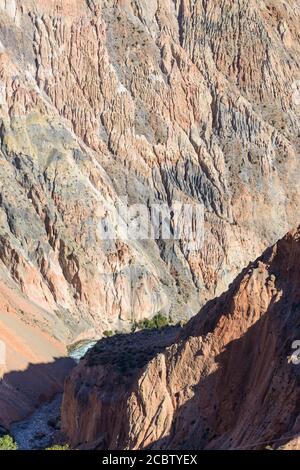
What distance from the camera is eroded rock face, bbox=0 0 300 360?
7044 centimetres

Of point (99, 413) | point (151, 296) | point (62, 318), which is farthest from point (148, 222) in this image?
point (99, 413)

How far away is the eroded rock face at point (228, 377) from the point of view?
96.5 feet

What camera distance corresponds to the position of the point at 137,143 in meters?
81.2

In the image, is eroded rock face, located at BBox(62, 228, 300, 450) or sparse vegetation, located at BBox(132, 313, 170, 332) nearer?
eroded rock face, located at BBox(62, 228, 300, 450)

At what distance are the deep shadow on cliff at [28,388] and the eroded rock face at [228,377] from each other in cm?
1340

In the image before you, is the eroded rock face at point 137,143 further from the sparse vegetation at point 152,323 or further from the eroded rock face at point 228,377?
the eroded rock face at point 228,377

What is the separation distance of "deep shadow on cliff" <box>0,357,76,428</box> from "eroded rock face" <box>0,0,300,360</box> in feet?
20.1

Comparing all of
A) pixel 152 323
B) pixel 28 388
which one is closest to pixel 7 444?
pixel 28 388

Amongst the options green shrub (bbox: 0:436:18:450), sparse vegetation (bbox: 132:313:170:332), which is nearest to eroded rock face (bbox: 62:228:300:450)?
green shrub (bbox: 0:436:18:450)

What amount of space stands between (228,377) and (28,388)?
2360 cm

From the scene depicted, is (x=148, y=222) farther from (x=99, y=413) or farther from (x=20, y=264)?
(x=99, y=413)

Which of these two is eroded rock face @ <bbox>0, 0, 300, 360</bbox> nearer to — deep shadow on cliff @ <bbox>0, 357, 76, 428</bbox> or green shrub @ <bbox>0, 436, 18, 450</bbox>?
deep shadow on cliff @ <bbox>0, 357, 76, 428</bbox>

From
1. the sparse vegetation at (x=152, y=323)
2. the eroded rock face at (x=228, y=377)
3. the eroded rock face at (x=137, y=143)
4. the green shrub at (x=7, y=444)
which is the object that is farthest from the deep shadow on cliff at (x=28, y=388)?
the eroded rock face at (x=228, y=377)
